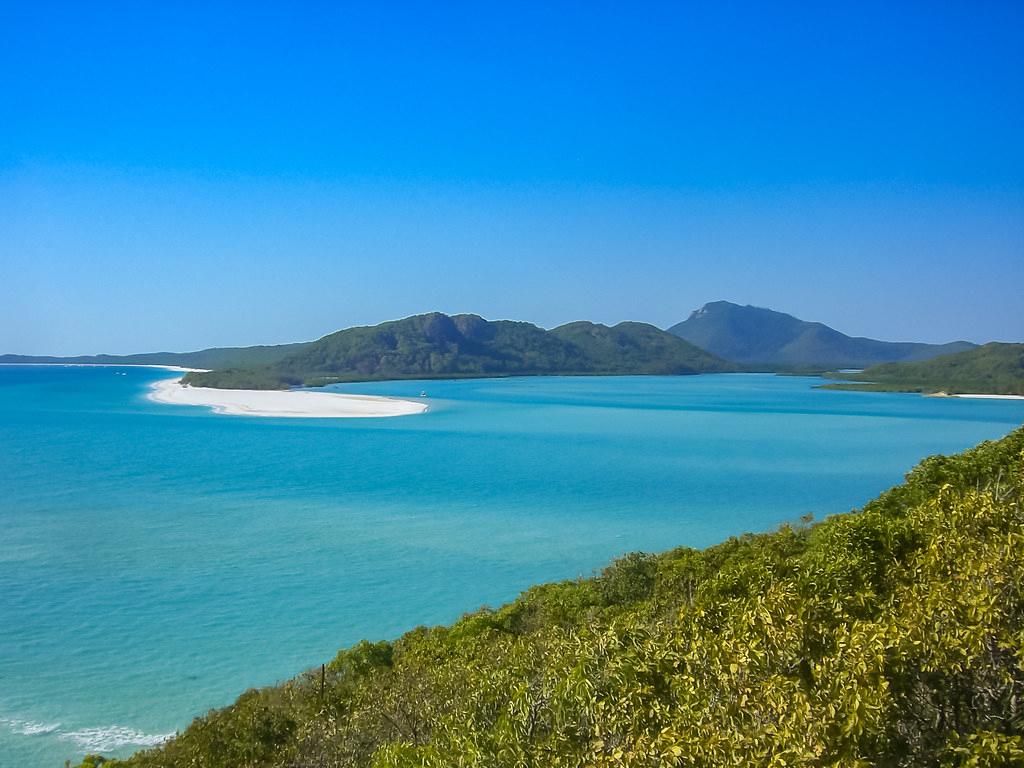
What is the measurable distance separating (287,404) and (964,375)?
10837 cm

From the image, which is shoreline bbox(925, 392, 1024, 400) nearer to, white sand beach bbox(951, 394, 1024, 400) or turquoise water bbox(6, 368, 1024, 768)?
white sand beach bbox(951, 394, 1024, 400)

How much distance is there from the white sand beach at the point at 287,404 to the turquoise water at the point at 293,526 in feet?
40.1

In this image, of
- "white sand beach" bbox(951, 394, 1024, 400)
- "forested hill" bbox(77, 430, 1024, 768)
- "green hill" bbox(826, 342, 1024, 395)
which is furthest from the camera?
"green hill" bbox(826, 342, 1024, 395)

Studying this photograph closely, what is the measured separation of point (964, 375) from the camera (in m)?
135

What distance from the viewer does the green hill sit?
4834 inches

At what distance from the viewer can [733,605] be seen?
7.62 metres

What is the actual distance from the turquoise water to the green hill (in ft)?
220

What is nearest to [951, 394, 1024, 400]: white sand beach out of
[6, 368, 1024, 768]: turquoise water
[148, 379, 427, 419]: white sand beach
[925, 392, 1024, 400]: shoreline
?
[925, 392, 1024, 400]: shoreline

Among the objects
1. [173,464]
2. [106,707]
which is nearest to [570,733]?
[106,707]

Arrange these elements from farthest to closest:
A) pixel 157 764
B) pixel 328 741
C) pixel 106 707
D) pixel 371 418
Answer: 1. pixel 371 418
2. pixel 106 707
3. pixel 157 764
4. pixel 328 741

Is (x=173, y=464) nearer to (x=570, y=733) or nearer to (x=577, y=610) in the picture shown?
(x=577, y=610)

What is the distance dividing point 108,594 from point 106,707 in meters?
7.02

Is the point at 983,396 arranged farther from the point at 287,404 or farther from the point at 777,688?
the point at 777,688

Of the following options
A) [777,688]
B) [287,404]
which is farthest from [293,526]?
[287,404]
